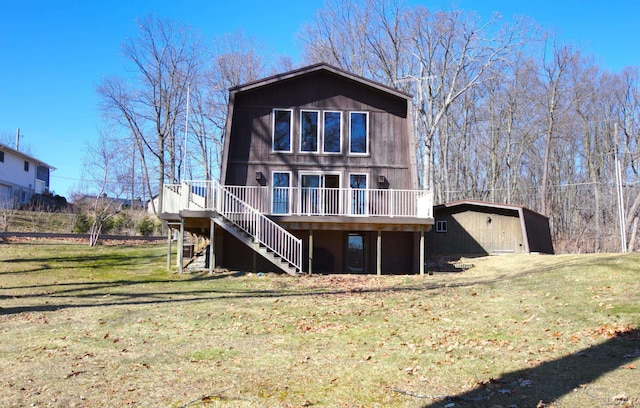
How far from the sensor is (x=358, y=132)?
64.2ft

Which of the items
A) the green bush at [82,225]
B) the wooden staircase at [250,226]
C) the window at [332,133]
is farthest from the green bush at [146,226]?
the window at [332,133]

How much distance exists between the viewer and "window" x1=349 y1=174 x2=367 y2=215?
59.4ft

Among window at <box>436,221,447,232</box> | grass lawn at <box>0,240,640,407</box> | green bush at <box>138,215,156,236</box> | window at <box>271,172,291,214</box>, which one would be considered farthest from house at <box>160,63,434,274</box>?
green bush at <box>138,215,156,236</box>

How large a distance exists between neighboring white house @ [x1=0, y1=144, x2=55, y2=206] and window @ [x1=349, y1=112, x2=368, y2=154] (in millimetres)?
24574

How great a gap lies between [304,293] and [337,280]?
2805 millimetres

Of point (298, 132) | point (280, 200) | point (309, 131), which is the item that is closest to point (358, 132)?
point (309, 131)

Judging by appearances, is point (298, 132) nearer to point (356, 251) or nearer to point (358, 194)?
point (358, 194)

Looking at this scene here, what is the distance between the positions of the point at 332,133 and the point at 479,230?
31.1ft

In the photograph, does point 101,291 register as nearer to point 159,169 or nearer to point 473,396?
point 473,396

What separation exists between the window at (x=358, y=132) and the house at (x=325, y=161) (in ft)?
0.13

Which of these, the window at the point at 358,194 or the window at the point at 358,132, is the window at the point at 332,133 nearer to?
the window at the point at 358,132

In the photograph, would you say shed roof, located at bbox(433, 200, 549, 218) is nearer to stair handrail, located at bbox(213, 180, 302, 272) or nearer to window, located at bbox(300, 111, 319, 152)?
window, located at bbox(300, 111, 319, 152)

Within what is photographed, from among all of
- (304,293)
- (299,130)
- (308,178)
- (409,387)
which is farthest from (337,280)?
(409,387)

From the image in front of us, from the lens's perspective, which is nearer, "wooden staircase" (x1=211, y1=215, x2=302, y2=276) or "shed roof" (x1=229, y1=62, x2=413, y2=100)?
"wooden staircase" (x1=211, y1=215, x2=302, y2=276)
